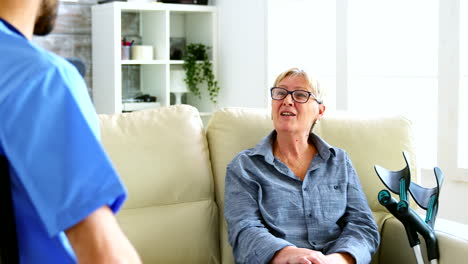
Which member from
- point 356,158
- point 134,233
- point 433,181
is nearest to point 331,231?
point 356,158

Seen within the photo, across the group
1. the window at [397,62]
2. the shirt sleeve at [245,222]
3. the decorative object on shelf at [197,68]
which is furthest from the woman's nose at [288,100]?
the decorative object on shelf at [197,68]

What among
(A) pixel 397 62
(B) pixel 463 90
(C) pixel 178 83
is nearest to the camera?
(B) pixel 463 90

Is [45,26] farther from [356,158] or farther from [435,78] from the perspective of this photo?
[435,78]

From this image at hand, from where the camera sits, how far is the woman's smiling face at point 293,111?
2357 millimetres

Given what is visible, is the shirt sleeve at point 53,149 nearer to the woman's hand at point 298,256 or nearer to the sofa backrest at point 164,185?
the woman's hand at point 298,256

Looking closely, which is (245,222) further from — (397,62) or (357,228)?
(397,62)

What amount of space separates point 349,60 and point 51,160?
3432 millimetres

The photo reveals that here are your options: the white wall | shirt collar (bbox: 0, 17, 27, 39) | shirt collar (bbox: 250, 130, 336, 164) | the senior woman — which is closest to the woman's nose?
the senior woman

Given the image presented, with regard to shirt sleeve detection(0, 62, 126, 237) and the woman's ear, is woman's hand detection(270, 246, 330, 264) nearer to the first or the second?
the woman's ear

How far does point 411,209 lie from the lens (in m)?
2.12

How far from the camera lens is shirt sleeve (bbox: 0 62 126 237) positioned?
0.61 m

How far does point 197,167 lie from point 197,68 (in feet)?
8.12

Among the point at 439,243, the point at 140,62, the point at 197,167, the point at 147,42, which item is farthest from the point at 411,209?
the point at 147,42

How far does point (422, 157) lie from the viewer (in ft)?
11.6
